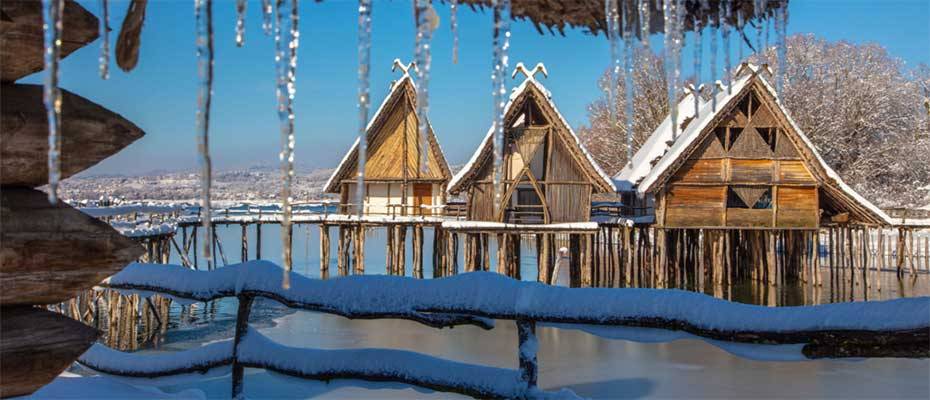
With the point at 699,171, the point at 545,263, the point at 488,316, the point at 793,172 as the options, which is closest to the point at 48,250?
the point at 488,316

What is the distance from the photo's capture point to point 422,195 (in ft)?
87.9

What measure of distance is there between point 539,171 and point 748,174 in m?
6.76

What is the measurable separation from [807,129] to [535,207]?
21.0m

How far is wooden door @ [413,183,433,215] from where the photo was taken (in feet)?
86.6

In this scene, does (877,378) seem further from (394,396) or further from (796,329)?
(394,396)

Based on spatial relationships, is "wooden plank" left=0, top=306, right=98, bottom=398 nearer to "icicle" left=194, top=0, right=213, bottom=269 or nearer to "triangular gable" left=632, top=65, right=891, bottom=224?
"icicle" left=194, top=0, right=213, bottom=269

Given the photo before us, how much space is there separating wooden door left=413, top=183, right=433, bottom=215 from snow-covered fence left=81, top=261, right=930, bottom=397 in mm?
21479

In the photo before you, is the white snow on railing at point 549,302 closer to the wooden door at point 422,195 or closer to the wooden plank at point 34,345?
the wooden plank at point 34,345

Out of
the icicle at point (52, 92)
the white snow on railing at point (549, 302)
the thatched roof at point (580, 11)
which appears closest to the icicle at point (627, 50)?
the thatched roof at point (580, 11)

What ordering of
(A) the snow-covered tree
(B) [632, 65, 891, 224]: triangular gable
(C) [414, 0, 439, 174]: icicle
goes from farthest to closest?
1. (A) the snow-covered tree
2. (B) [632, 65, 891, 224]: triangular gable
3. (C) [414, 0, 439, 174]: icicle

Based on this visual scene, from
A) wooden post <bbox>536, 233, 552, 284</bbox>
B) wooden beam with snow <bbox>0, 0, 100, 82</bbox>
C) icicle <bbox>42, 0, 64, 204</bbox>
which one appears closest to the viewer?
icicle <bbox>42, 0, 64, 204</bbox>

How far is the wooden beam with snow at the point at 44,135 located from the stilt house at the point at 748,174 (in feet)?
65.4

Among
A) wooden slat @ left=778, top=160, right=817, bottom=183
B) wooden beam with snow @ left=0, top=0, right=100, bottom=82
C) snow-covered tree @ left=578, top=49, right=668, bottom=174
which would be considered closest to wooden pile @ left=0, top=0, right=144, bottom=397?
wooden beam with snow @ left=0, top=0, right=100, bottom=82

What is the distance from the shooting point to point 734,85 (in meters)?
22.9
